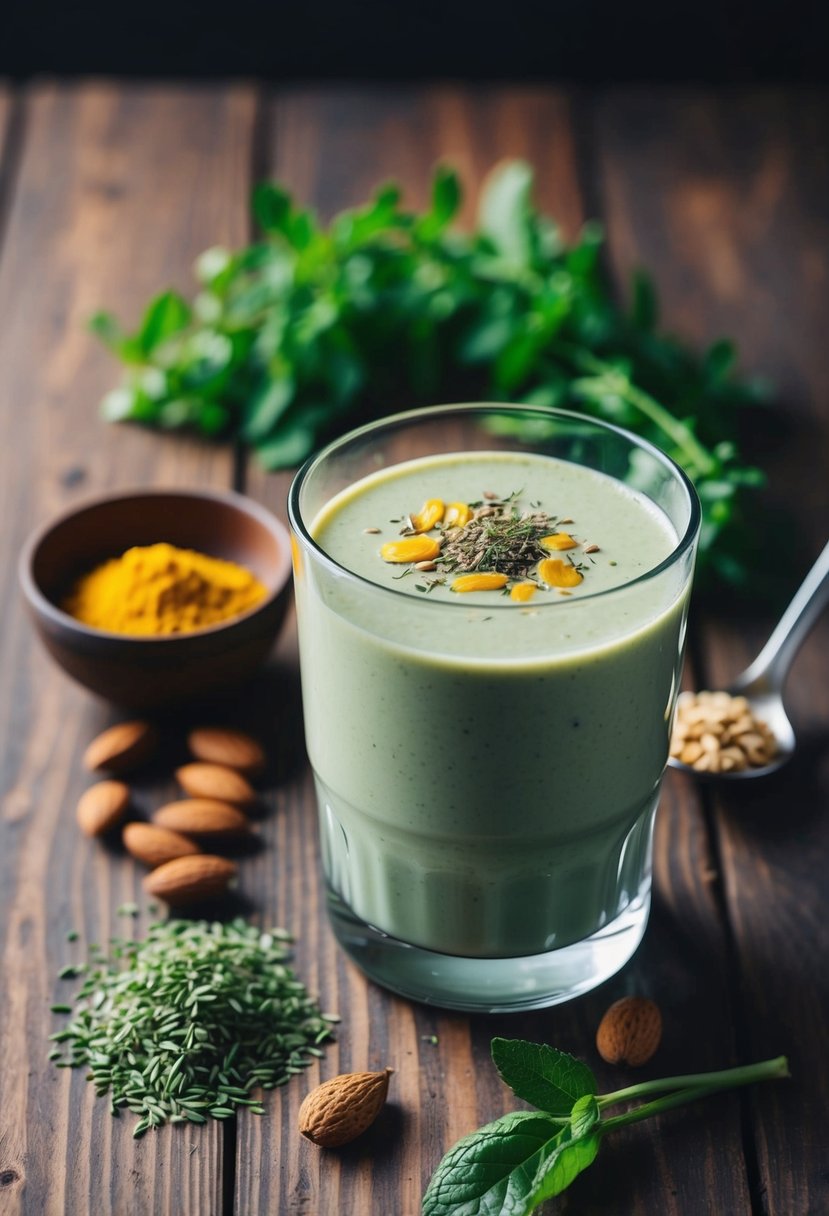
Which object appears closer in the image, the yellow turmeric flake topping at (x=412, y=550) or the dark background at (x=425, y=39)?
the yellow turmeric flake topping at (x=412, y=550)

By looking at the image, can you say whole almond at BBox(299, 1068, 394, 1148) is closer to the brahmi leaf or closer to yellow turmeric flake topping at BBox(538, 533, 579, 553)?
yellow turmeric flake topping at BBox(538, 533, 579, 553)

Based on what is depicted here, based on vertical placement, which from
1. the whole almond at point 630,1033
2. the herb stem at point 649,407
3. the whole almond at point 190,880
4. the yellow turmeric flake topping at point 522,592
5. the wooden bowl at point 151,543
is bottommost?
the whole almond at point 190,880

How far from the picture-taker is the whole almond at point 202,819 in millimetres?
1395

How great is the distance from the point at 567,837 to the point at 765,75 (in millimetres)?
2457

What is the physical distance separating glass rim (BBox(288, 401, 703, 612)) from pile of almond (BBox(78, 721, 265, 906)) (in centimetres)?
39

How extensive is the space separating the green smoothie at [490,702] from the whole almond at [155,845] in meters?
0.17

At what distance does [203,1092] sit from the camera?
1147mm

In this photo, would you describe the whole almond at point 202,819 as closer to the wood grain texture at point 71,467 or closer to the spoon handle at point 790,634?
the wood grain texture at point 71,467

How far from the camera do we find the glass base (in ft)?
4.04

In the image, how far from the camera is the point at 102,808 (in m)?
1.41

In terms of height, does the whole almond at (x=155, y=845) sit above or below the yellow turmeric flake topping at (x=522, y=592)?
below

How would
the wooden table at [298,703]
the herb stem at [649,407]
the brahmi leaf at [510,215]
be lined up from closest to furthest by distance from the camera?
1. the wooden table at [298,703]
2. the herb stem at [649,407]
3. the brahmi leaf at [510,215]

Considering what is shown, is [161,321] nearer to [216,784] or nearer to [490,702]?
[216,784]

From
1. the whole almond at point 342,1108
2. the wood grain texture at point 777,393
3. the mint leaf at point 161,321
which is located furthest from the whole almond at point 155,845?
the mint leaf at point 161,321
